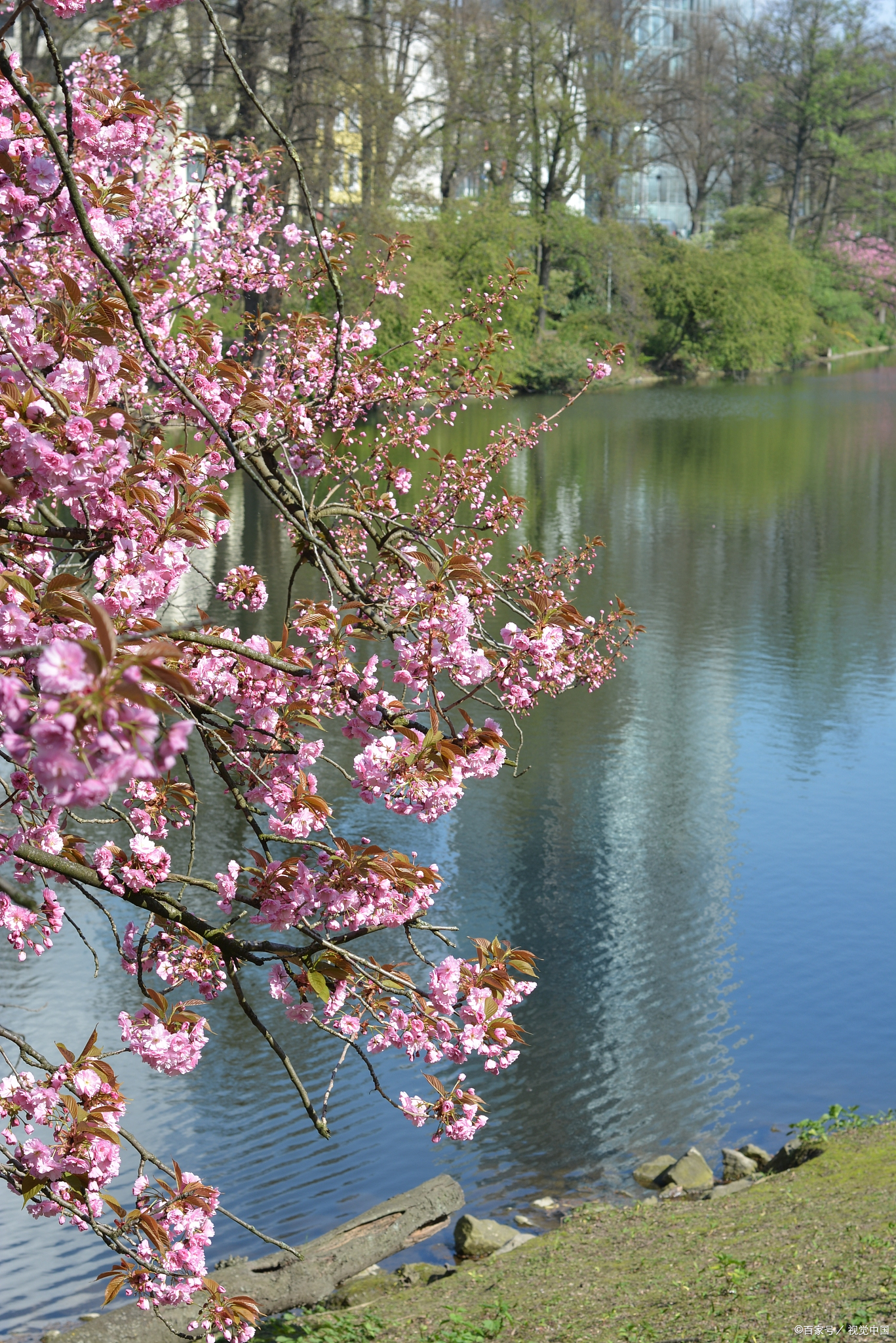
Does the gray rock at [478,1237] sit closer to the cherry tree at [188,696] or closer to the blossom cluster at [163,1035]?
the cherry tree at [188,696]

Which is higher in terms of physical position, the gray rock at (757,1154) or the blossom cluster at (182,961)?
the blossom cluster at (182,961)

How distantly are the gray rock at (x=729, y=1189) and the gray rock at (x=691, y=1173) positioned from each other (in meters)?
0.08

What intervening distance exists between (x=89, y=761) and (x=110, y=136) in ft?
11.2

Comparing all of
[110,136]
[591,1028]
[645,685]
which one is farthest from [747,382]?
[110,136]

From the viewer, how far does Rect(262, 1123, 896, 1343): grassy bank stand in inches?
186

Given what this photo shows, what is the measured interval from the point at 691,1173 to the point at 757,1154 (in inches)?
19.0

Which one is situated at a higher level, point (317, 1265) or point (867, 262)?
point (867, 262)

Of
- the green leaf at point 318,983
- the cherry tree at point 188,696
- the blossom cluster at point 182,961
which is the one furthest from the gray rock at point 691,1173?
the green leaf at point 318,983

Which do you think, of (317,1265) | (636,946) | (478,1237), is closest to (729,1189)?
(478,1237)

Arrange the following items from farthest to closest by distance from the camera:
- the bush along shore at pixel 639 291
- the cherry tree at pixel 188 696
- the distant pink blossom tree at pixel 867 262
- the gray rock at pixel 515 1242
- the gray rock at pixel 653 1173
Result: the distant pink blossom tree at pixel 867 262, the bush along shore at pixel 639 291, the gray rock at pixel 653 1173, the gray rock at pixel 515 1242, the cherry tree at pixel 188 696

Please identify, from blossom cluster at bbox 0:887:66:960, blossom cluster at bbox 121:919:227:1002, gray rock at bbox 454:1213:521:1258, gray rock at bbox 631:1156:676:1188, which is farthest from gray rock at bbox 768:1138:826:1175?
blossom cluster at bbox 0:887:66:960

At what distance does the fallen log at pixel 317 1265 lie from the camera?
521 cm

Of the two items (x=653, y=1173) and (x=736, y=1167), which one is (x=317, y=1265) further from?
(x=736, y=1167)

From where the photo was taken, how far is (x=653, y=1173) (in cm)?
691
